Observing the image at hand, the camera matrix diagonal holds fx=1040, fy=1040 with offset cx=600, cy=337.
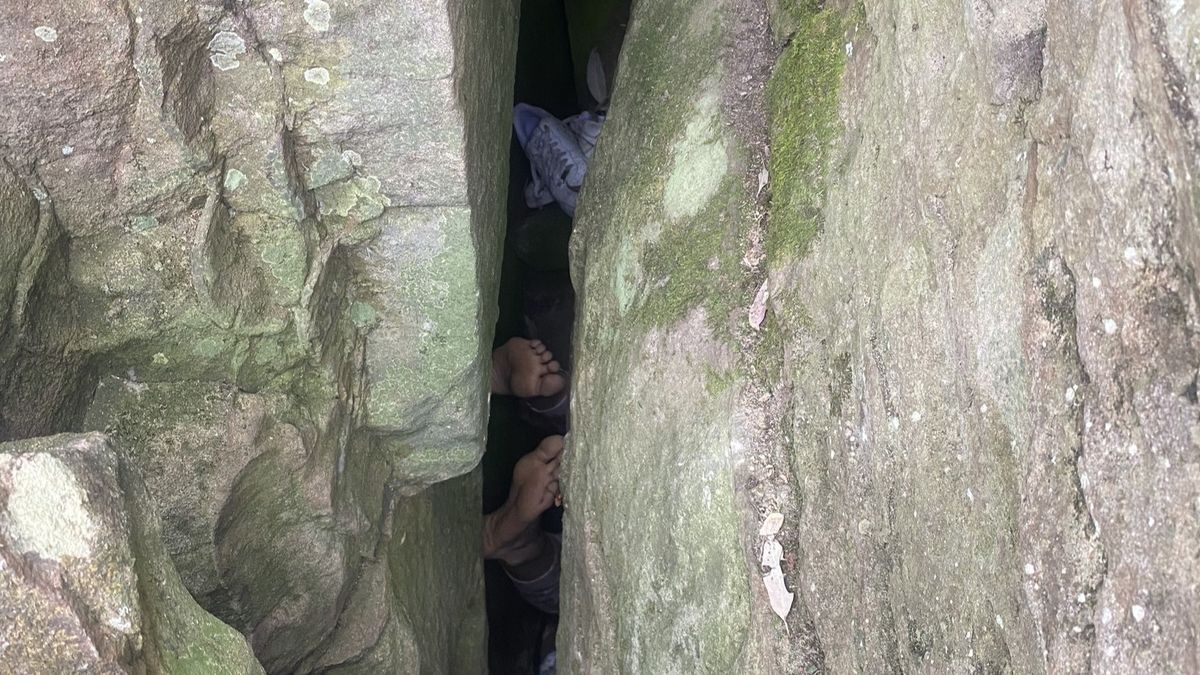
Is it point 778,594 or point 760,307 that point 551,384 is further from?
point 778,594

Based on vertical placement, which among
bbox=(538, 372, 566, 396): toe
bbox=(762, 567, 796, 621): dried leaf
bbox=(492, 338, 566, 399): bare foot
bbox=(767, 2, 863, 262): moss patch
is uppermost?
bbox=(767, 2, 863, 262): moss patch

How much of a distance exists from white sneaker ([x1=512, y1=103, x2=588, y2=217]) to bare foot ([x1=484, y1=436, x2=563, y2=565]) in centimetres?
72

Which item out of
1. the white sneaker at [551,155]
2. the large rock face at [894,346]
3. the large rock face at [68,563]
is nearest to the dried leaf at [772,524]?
the large rock face at [894,346]

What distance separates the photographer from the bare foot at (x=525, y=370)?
2836 mm

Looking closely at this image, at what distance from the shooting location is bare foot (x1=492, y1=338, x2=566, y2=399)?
2.84 metres

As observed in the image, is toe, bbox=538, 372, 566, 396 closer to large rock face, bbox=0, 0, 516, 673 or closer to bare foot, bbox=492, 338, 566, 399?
bare foot, bbox=492, 338, 566, 399

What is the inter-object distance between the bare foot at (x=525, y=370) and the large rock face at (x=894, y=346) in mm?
767

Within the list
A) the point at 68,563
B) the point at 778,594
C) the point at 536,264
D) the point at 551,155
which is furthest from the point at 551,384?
the point at 68,563

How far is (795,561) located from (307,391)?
31.8 inches

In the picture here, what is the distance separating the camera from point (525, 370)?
9.30 feet

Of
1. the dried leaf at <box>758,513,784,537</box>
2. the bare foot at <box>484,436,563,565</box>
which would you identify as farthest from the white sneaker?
the dried leaf at <box>758,513,784,537</box>

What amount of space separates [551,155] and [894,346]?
1963 millimetres

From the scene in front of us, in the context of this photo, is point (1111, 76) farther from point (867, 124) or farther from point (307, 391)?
point (307, 391)

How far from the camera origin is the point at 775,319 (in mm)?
1511
